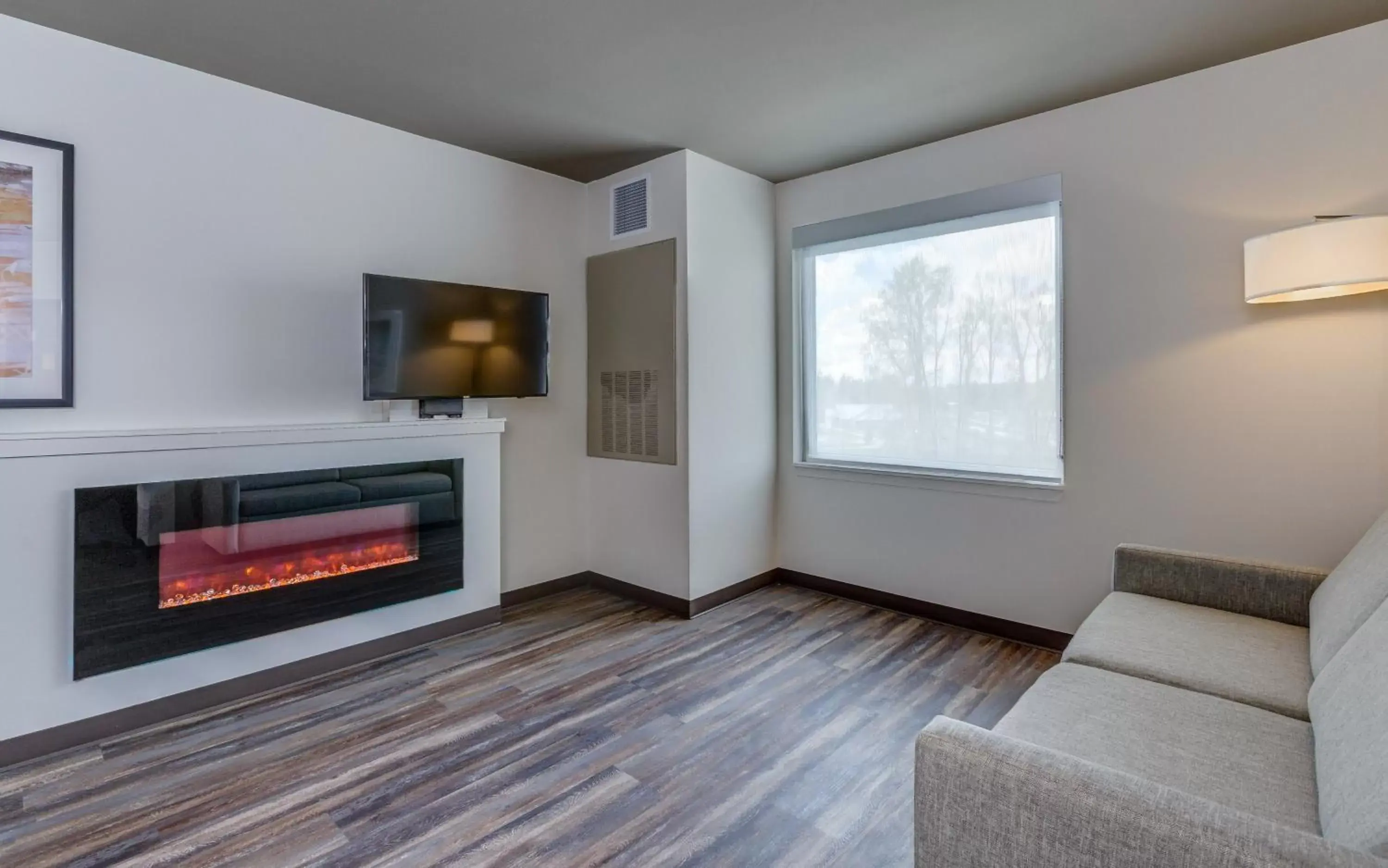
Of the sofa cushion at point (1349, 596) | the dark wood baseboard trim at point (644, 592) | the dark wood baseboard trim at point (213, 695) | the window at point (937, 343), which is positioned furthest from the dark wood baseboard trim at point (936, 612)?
the dark wood baseboard trim at point (213, 695)

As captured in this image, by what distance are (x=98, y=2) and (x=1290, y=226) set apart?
450cm

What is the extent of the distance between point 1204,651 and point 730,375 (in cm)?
263

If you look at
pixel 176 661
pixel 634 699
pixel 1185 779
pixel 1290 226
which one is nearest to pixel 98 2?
pixel 176 661

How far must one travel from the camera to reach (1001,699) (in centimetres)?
275

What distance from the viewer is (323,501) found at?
3.03 metres

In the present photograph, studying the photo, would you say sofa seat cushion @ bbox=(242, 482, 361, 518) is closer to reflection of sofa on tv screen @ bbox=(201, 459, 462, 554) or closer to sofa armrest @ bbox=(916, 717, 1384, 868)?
reflection of sofa on tv screen @ bbox=(201, 459, 462, 554)

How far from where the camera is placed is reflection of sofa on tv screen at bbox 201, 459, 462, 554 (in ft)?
9.01

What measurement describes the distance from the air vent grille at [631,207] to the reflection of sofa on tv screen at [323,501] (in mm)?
1723

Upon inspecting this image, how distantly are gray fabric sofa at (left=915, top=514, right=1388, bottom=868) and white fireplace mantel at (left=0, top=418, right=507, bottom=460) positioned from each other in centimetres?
278

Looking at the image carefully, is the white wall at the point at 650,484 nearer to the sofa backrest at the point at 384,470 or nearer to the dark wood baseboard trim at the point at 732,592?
the dark wood baseboard trim at the point at 732,592

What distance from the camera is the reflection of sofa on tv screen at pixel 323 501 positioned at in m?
2.75

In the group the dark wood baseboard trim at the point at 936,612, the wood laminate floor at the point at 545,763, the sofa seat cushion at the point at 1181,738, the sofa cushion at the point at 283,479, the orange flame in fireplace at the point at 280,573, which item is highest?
the sofa cushion at the point at 283,479

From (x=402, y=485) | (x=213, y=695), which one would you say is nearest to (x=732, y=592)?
(x=402, y=485)

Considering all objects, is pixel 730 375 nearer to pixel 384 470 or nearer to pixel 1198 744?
pixel 384 470
